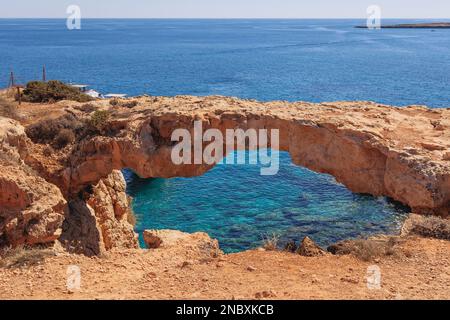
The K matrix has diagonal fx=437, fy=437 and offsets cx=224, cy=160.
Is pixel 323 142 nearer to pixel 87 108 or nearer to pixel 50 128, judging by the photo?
pixel 87 108

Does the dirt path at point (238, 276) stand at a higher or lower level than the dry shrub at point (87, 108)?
lower

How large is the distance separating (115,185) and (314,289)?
1325cm

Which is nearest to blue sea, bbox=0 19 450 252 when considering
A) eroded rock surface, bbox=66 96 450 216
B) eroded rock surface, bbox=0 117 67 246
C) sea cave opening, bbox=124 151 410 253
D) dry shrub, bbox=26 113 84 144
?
sea cave opening, bbox=124 151 410 253

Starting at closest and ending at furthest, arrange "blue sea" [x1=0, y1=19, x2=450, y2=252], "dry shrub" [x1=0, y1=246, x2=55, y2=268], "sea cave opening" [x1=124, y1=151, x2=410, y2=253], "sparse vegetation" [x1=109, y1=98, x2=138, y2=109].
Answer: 1. "dry shrub" [x1=0, y1=246, x2=55, y2=268]
2. "sparse vegetation" [x1=109, y1=98, x2=138, y2=109]
3. "sea cave opening" [x1=124, y1=151, x2=410, y2=253]
4. "blue sea" [x1=0, y1=19, x2=450, y2=252]

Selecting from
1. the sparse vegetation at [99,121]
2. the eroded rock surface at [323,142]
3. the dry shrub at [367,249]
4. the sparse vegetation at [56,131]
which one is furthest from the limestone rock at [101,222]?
the dry shrub at [367,249]

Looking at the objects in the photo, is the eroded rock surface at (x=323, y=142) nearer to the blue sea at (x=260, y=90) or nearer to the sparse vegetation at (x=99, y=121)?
the sparse vegetation at (x=99, y=121)

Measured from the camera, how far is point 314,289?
914 centimetres

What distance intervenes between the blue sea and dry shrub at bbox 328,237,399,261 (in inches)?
331

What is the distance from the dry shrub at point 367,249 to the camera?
36.0ft

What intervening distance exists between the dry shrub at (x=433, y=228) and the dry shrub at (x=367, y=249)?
2.94 ft

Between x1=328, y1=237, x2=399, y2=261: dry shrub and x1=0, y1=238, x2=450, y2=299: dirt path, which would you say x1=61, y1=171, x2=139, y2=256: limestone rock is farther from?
x1=328, y1=237, x2=399, y2=261: dry shrub

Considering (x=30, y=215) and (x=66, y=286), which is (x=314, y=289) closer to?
(x=66, y=286)

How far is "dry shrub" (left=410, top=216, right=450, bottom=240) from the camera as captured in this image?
39.3 feet
